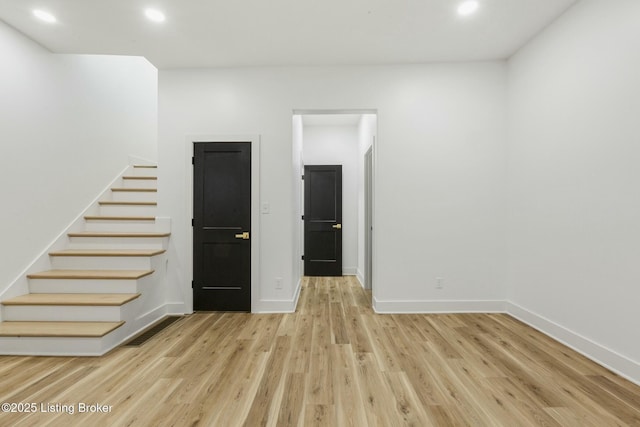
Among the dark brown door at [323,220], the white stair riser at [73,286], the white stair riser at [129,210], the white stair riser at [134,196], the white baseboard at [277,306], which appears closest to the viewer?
the white stair riser at [73,286]

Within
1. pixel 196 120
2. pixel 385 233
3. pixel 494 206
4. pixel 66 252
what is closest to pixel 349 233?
pixel 385 233

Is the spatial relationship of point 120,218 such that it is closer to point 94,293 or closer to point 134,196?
point 134,196

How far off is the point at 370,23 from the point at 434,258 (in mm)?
2601

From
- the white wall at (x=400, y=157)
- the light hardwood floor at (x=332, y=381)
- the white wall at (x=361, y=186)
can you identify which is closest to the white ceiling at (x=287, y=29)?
the white wall at (x=400, y=157)

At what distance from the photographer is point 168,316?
137 inches

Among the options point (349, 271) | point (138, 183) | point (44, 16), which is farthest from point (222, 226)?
point (349, 271)

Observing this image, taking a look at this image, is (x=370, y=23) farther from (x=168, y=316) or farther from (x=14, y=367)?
(x=14, y=367)

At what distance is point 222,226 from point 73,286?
5.03 feet

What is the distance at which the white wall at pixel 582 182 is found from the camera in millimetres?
2145

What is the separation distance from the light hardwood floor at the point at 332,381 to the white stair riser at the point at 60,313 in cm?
35

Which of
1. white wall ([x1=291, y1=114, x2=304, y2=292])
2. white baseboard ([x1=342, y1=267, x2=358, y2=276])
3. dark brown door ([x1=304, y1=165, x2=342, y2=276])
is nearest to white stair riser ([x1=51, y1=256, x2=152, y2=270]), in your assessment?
white wall ([x1=291, y1=114, x2=304, y2=292])

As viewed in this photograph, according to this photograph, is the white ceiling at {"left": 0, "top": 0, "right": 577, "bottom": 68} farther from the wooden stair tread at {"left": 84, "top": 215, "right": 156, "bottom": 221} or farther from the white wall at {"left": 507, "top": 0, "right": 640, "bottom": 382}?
the wooden stair tread at {"left": 84, "top": 215, "right": 156, "bottom": 221}

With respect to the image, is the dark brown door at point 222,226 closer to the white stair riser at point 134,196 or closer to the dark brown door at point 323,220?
the white stair riser at point 134,196

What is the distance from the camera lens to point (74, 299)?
273 cm
